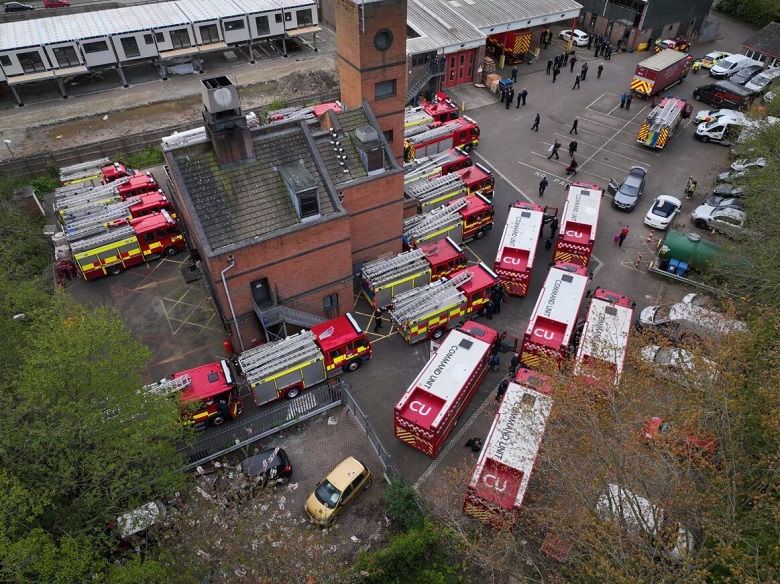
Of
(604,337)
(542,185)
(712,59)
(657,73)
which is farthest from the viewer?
(712,59)

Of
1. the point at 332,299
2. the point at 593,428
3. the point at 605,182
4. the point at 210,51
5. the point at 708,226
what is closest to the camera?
the point at 593,428

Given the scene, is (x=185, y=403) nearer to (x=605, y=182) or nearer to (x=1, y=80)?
(x=605, y=182)

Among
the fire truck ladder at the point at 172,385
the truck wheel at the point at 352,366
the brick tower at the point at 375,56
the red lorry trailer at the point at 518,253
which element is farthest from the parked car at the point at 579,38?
the fire truck ladder at the point at 172,385

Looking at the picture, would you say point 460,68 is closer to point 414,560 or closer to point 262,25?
point 262,25

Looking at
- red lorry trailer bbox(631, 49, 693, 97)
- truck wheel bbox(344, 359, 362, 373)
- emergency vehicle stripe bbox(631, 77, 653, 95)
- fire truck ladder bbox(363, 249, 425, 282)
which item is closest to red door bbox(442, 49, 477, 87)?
emergency vehicle stripe bbox(631, 77, 653, 95)

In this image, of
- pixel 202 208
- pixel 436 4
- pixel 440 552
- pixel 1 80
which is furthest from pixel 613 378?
pixel 1 80

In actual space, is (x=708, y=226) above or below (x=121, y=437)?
below

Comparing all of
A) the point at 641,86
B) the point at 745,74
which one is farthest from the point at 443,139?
the point at 745,74
